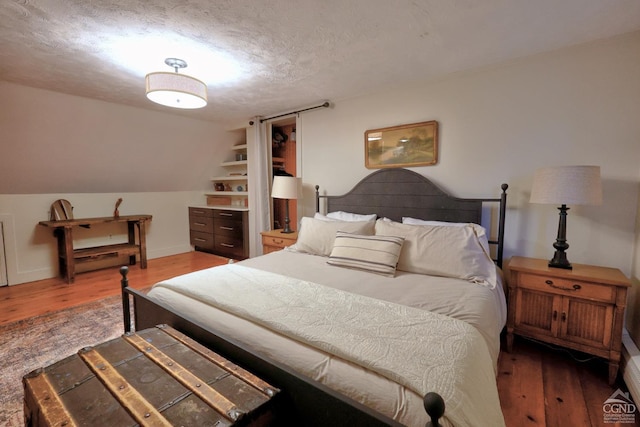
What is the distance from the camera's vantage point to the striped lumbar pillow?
2.08 m

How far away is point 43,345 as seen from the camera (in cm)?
216

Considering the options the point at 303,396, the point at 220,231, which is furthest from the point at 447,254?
the point at 220,231

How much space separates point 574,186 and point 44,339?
397cm

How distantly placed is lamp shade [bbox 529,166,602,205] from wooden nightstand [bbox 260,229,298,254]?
2.34 meters

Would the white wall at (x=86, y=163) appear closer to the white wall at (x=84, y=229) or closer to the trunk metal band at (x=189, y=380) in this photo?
the white wall at (x=84, y=229)

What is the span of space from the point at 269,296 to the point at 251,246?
297 centimetres

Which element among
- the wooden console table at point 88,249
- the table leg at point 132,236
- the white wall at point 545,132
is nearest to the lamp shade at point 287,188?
the white wall at point 545,132

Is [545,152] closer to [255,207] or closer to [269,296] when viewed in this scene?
[269,296]

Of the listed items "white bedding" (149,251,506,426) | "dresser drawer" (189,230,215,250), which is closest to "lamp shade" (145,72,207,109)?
"white bedding" (149,251,506,426)

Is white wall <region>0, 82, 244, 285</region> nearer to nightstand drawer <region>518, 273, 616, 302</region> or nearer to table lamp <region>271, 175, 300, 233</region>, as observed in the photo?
table lamp <region>271, 175, 300, 233</region>

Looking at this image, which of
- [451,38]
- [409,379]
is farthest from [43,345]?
[451,38]

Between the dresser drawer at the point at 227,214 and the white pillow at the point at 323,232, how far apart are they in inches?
78.9

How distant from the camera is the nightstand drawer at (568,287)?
69.7 inches

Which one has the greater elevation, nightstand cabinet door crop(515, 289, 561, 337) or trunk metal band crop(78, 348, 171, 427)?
trunk metal band crop(78, 348, 171, 427)
